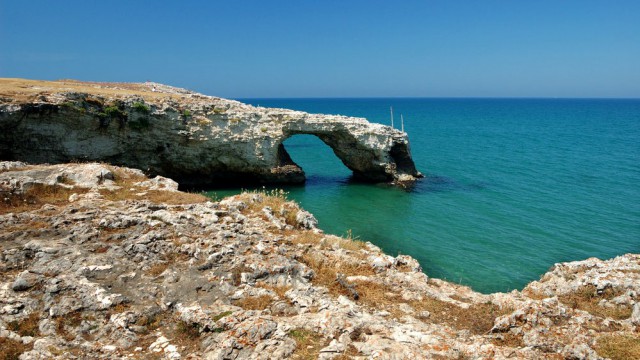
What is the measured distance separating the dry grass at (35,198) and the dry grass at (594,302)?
16.6m

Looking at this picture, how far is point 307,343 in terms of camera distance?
302 inches

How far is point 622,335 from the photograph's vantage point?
811 cm

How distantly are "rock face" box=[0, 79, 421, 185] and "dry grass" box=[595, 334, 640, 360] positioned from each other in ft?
100

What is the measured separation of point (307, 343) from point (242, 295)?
2413mm

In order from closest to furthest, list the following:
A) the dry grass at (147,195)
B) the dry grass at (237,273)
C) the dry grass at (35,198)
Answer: the dry grass at (237,273)
the dry grass at (35,198)
the dry grass at (147,195)

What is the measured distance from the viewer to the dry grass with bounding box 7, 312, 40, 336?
7.82 m

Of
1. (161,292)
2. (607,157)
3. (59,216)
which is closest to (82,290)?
(161,292)

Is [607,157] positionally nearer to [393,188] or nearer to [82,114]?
[393,188]

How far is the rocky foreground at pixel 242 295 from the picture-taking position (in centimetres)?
769

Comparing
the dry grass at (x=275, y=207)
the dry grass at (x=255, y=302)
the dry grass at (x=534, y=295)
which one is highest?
the dry grass at (x=275, y=207)

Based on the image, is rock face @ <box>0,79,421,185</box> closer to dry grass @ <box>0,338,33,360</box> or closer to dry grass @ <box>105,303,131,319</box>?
dry grass @ <box>105,303,131,319</box>

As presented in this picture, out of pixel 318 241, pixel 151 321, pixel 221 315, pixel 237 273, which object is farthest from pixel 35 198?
pixel 318 241

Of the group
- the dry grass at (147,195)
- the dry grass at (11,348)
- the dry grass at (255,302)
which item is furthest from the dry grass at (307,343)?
the dry grass at (147,195)

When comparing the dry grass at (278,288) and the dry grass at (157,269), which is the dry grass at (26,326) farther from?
the dry grass at (278,288)
